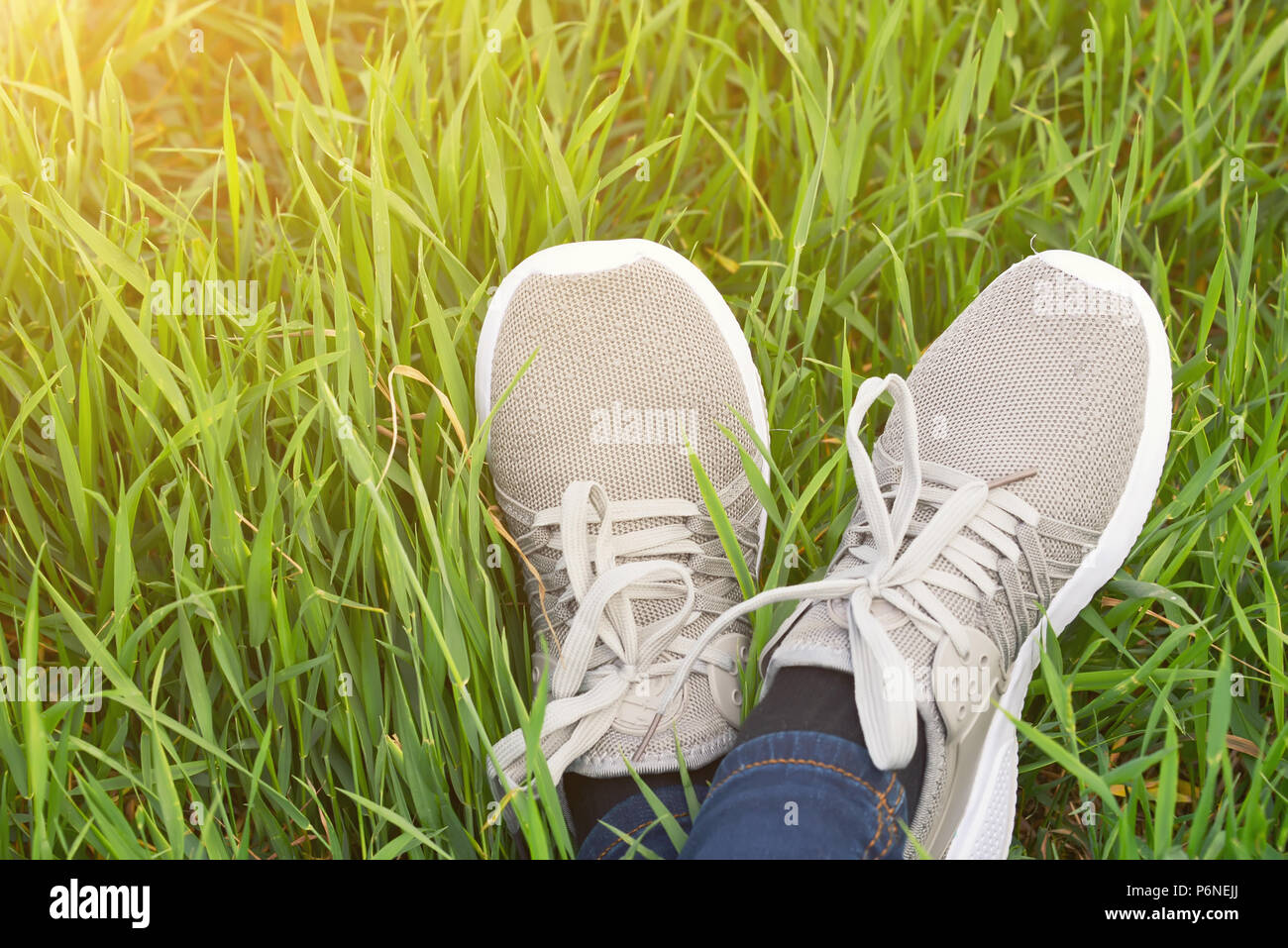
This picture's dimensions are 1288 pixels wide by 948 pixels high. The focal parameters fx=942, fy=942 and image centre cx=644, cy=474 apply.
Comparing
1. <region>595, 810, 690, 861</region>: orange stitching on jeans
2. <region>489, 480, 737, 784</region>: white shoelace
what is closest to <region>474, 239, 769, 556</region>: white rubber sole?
<region>489, 480, 737, 784</region>: white shoelace

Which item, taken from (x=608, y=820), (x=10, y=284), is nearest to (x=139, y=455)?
(x=10, y=284)

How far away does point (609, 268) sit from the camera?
44.5 inches

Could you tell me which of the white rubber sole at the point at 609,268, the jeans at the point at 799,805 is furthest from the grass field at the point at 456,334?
the jeans at the point at 799,805

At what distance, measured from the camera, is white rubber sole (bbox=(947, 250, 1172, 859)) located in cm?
90

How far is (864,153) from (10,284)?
1063 millimetres

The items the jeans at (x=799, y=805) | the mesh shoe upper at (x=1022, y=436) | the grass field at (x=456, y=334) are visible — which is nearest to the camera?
the jeans at (x=799, y=805)

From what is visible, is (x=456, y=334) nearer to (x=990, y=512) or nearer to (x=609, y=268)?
(x=609, y=268)

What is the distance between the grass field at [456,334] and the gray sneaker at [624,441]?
0.05 metres

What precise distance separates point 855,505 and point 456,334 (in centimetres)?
49

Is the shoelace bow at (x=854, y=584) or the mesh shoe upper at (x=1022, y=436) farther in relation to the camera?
the mesh shoe upper at (x=1022, y=436)

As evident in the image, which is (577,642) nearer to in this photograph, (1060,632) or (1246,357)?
(1060,632)

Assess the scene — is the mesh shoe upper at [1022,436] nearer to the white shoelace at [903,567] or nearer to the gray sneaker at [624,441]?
the white shoelace at [903,567]

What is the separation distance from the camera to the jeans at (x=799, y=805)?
0.78 meters

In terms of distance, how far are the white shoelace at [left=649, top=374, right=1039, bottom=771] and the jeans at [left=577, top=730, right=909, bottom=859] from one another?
32 mm
